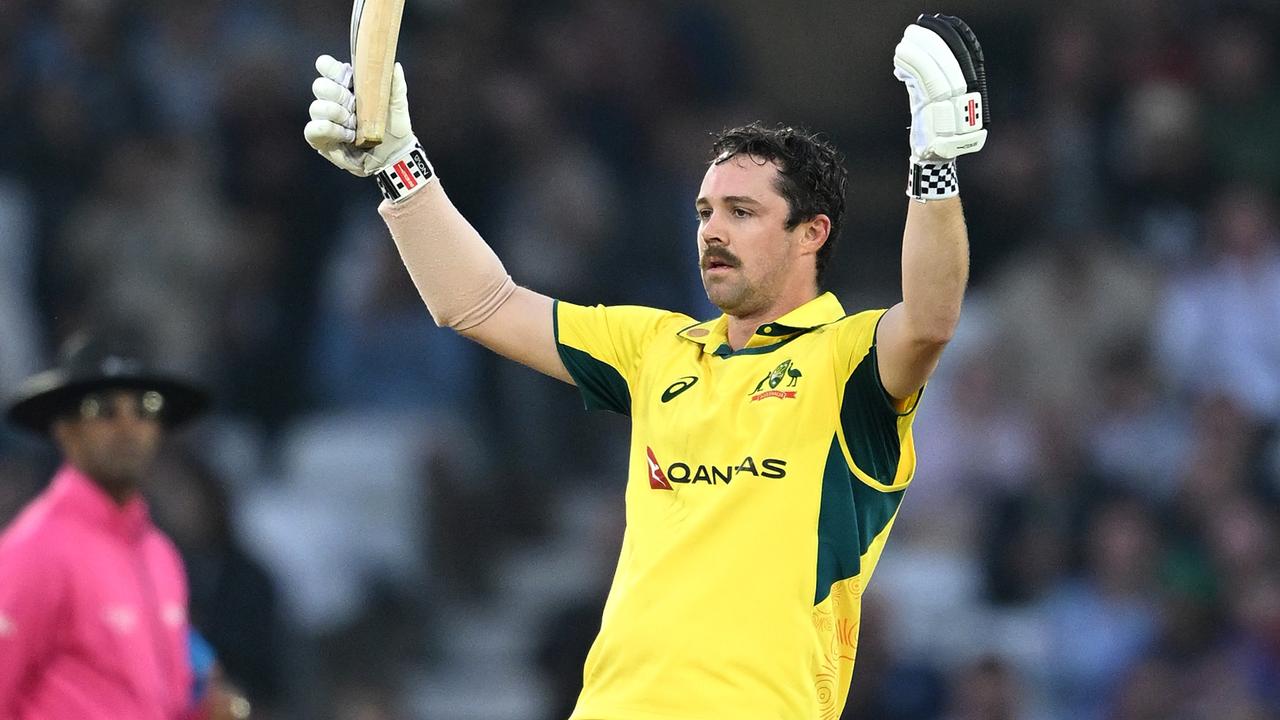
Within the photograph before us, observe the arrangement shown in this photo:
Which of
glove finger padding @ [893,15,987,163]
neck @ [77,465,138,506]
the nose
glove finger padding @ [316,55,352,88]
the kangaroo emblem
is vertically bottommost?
neck @ [77,465,138,506]

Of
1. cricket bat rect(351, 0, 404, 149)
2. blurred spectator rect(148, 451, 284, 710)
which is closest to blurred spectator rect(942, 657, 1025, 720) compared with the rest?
blurred spectator rect(148, 451, 284, 710)

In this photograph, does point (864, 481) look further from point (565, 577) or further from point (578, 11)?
point (578, 11)

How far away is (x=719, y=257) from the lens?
13.2 feet

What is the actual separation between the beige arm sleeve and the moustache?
48cm

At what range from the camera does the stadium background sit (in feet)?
28.4

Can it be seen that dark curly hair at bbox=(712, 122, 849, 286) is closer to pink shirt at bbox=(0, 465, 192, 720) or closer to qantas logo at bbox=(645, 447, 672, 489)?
qantas logo at bbox=(645, 447, 672, 489)

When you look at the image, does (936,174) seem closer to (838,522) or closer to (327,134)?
(838,522)

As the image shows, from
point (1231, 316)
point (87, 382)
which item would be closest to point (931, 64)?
point (87, 382)

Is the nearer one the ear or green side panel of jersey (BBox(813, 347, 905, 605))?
green side panel of jersey (BBox(813, 347, 905, 605))

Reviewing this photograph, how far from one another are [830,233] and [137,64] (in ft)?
21.5

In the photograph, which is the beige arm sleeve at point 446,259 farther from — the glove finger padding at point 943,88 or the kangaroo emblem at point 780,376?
the glove finger padding at point 943,88

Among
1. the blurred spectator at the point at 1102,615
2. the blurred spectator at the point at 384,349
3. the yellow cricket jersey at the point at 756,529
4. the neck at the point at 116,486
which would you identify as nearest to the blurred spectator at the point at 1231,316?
the blurred spectator at the point at 1102,615

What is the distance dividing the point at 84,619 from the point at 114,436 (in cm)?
70

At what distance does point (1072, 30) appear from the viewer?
10016 mm
